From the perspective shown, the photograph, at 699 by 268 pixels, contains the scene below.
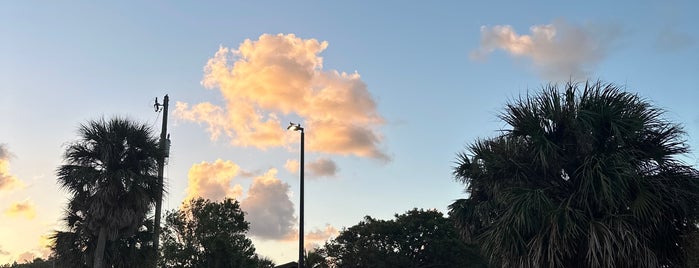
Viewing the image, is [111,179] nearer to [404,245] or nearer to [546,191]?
[546,191]

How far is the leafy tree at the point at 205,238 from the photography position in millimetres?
28172

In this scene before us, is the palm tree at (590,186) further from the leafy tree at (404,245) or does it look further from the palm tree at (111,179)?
the leafy tree at (404,245)

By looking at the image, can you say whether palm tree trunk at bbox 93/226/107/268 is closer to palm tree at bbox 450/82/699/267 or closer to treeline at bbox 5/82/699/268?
treeline at bbox 5/82/699/268

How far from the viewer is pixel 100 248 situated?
59.4ft

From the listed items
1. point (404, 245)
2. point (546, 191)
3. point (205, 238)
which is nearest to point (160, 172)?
point (205, 238)

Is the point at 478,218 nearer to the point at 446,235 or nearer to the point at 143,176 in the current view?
the point at 143,176

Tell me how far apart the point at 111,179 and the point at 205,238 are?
10460 millimetres

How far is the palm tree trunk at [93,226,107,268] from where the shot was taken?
58.7ft

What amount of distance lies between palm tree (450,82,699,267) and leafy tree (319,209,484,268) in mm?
33244

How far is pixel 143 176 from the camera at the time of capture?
768 inches

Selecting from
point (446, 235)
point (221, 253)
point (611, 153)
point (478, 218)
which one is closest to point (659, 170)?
point (611, 153)

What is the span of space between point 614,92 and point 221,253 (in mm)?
19936

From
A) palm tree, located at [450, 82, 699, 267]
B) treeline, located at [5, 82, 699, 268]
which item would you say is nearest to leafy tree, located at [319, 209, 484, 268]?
treeline, located at [5, 82, 699, 268]

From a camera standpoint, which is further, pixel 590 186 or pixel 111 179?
pixel 111 179
